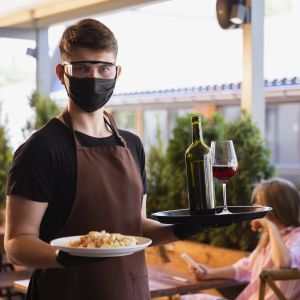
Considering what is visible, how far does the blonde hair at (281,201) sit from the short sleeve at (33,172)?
80.8 inches

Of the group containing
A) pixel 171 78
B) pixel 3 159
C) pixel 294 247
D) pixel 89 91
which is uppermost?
pixel 171 78

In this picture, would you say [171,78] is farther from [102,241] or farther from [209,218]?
[102,241]

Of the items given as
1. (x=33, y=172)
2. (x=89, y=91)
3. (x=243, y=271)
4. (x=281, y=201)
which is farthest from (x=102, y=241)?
(x=243, y=271)

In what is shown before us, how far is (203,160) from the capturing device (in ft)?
7.74

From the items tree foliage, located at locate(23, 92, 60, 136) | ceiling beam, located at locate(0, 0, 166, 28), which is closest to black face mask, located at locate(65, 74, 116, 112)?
ceiling beam, located at locate(0, 0, 166, 28)

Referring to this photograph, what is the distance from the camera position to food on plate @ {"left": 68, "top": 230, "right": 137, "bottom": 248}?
1.92m

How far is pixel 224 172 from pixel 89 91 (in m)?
0.61

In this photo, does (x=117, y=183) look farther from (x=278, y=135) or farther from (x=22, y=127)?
(x=278, y=135)

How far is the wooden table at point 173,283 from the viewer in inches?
145

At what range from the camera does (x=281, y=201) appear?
3891mm

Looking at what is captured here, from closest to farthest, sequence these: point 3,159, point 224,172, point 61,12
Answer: point 224,172, point 3,159, point 61,12

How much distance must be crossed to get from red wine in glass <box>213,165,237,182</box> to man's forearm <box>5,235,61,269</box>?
75cm

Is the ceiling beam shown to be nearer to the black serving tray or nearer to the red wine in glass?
the red wine in glass

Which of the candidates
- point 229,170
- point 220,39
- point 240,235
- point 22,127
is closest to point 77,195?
point 229,170
